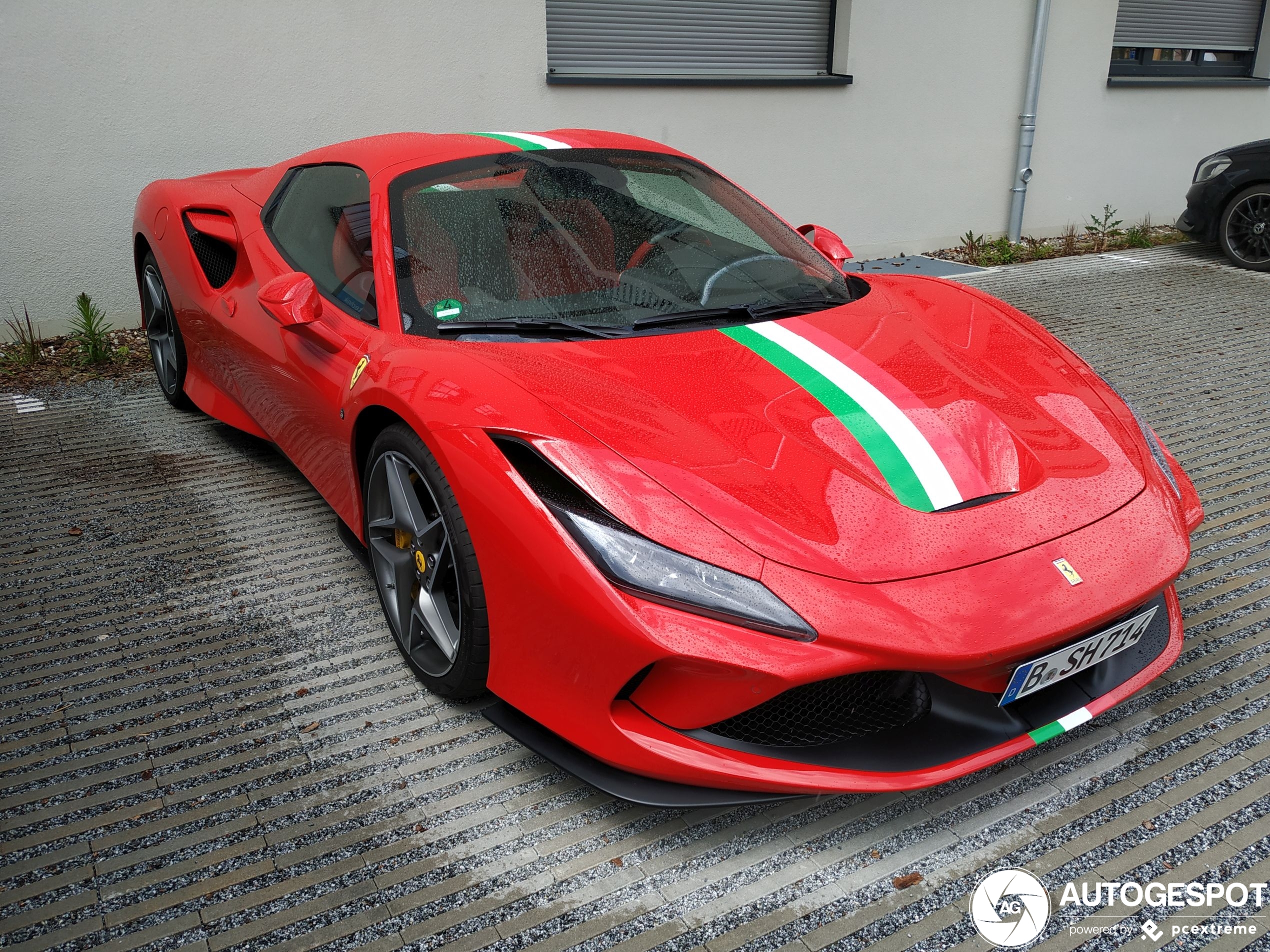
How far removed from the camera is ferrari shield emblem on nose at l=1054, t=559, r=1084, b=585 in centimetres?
177

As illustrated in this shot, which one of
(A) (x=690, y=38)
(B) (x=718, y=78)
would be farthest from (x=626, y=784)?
(A) (x=690, y=38)

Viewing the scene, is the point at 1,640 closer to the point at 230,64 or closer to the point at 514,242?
the point at 514,242

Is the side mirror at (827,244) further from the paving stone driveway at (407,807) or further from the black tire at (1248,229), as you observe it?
the black tire at (1248,229)

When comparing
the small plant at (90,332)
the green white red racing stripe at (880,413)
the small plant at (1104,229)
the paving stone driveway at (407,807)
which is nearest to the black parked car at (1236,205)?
the small plant at (1104,229)

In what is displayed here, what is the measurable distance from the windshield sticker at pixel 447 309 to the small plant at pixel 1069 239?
21.3 ft

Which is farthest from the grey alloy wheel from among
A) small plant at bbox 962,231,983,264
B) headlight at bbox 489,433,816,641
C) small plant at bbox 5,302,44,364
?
small plant at bbox 962,231,983,264

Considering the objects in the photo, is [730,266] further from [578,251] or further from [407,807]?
[407,807]

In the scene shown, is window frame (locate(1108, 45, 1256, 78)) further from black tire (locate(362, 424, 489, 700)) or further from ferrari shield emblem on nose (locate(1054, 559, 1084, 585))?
black tire (locate(362, 424, 489, 700))

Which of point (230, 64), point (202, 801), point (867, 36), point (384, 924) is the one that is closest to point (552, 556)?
point (384, 924)

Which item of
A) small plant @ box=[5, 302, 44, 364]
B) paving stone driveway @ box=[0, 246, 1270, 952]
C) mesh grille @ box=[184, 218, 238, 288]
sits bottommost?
paving stone driveway @ box=[0, 246, 1270, 952]

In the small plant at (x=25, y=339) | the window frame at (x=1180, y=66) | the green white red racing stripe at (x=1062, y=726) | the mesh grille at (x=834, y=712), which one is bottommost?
the small plant at (x=25, y=339)

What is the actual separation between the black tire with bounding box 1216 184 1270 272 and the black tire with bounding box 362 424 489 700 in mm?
6701

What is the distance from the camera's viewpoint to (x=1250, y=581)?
276 cm

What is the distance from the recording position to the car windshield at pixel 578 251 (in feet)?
7.81
